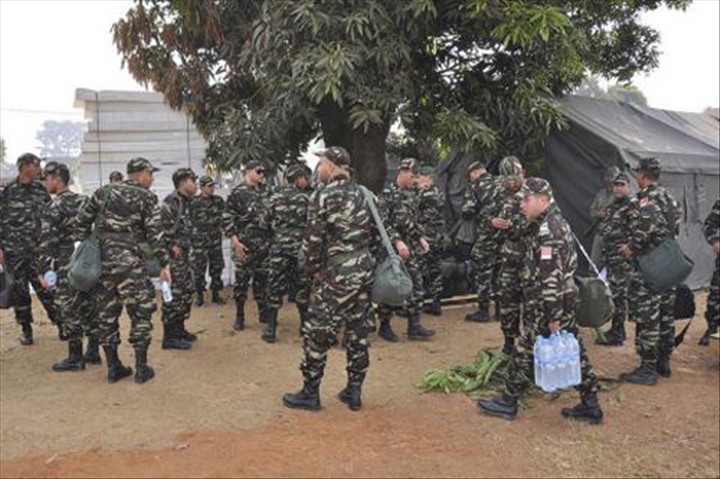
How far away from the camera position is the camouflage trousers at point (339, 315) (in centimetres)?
492

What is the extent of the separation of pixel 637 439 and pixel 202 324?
5.27 m

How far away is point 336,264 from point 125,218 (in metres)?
1.87

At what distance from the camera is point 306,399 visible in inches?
203

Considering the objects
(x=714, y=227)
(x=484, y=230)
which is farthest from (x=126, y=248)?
(x=714, y=227)

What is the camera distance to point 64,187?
243 inches

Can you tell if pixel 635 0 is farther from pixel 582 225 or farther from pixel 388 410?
pixel 388 410

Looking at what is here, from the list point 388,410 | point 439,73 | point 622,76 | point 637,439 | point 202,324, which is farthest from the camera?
point 622,76

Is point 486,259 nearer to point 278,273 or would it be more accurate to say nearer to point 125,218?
point 278,273

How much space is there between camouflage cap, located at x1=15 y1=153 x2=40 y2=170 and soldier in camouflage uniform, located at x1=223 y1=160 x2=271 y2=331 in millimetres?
1983

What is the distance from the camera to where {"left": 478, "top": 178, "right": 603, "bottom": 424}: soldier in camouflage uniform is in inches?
183

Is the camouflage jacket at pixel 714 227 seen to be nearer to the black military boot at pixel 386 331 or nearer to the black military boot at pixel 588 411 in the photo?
the black military boot at pixel 588 411

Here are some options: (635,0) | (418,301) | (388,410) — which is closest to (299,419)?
(388,410)

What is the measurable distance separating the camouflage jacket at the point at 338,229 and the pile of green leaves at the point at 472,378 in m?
1.38

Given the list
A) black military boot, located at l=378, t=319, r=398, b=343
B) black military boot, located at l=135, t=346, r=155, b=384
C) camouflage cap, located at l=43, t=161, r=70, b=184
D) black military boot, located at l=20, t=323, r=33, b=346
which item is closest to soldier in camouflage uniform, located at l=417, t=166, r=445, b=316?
black military boot, located at l=378, t=319, r=398, b=343
